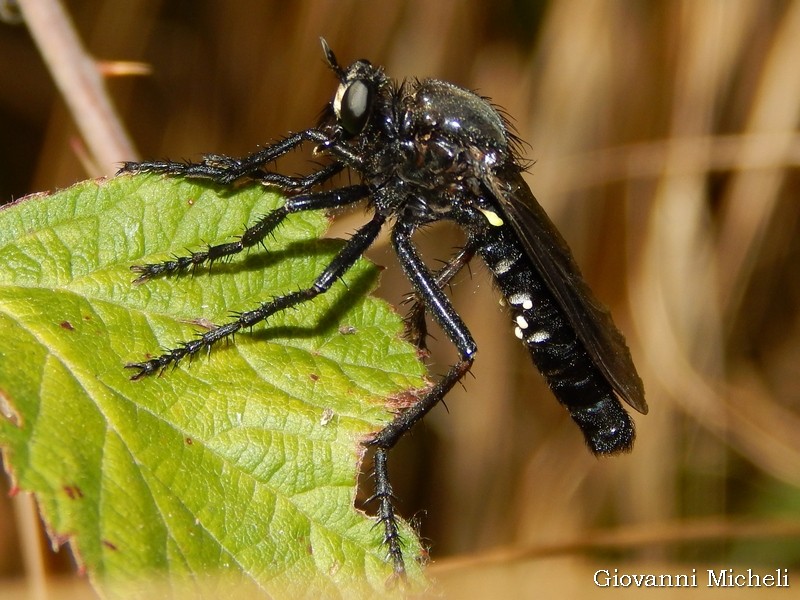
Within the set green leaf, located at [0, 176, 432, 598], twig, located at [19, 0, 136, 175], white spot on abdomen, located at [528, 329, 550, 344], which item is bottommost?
green leaf, located at [0, 176, 432, 598]

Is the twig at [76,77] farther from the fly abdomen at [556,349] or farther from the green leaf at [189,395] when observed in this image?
the fly abdomen at [556,349]

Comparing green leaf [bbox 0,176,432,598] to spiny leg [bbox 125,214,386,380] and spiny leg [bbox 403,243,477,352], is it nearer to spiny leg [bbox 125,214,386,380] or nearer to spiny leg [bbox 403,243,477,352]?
spiny leg [bbox 125,214,386,380]

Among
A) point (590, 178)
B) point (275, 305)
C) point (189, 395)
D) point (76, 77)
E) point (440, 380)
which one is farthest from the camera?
point (590, 178)

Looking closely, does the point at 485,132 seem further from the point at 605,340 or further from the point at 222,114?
the point at 222,114

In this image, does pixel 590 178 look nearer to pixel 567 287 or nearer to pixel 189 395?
pixel 567 287

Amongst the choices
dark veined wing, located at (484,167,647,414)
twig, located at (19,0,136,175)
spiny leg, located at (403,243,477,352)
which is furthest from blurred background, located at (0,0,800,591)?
twig, located at (19,0,136,175)

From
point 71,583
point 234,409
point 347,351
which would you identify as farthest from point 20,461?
point 71,583

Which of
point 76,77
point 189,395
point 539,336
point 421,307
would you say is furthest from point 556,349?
point 76,77
